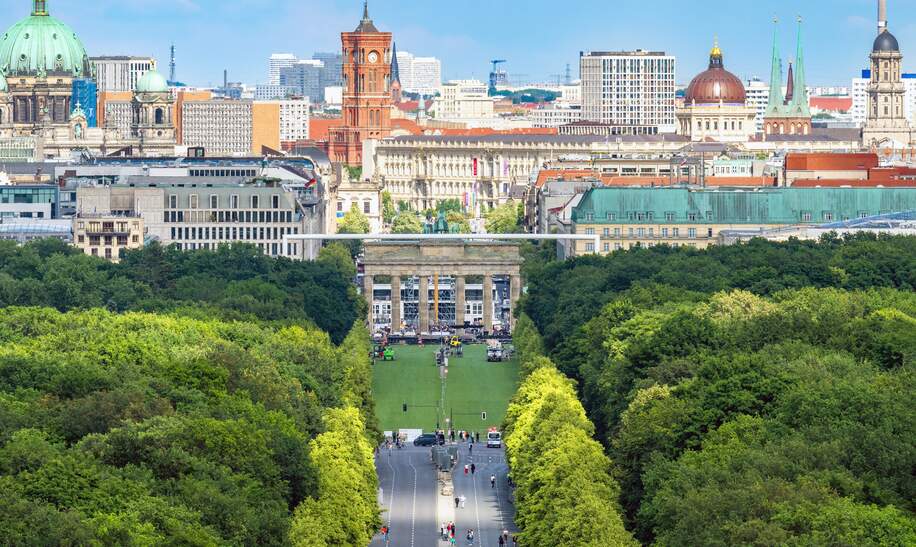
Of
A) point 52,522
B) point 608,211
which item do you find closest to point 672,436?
point 52,522

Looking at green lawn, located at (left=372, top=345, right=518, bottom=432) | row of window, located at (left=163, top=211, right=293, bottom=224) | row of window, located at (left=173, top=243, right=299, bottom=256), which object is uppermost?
row of window, located at (left=163, top=211, right=293, bottom=224)

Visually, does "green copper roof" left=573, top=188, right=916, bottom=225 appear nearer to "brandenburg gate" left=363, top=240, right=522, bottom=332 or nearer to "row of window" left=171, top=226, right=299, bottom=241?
"brandenburg gate" left=363, top=240, right=522, bottom=332

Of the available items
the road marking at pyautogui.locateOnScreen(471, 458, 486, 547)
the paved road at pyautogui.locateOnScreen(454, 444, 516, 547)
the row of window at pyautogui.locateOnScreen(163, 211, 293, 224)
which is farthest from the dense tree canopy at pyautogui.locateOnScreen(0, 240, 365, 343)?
the road marking at pyautogui.locateOnScreen(471, 458, 486, 547)

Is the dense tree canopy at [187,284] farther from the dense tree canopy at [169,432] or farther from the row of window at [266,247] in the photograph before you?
the dense tree canopy at [169,432]

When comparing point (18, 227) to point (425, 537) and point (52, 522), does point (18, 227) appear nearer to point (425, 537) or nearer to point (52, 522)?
point (425, 537)

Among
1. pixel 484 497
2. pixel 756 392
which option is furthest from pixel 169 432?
pixel 484 497

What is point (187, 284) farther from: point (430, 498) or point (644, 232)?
point (430, 498)
